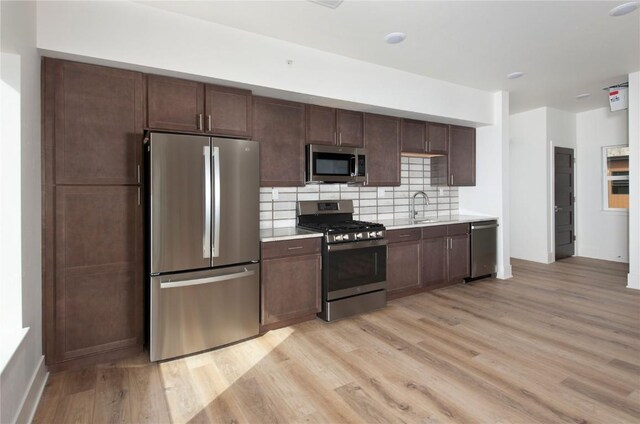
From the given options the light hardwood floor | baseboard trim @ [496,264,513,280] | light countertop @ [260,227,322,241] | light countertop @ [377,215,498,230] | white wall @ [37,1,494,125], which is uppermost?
white wall @ [37,1,494,125]

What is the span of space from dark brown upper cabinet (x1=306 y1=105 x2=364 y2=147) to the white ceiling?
1.97 feet

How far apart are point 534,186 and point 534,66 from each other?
8.75ft

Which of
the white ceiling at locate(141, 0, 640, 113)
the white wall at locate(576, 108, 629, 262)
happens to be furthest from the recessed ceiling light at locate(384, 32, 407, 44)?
the white wall at locate(576, 108, 629, 262)

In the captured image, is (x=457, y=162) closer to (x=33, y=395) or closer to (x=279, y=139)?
(x=279, y=139)

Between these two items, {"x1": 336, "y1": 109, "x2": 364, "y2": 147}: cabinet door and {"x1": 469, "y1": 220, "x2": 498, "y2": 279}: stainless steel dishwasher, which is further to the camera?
{"x1": 469, "y1": 220, "x2": 498, "y2": 279}: stainless steel dishwasher

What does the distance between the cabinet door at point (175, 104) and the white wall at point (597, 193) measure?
671cm

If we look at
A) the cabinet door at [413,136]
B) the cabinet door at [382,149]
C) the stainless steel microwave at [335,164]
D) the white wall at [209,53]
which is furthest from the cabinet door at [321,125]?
the cabinet door at [413,136]

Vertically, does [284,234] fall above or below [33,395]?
above

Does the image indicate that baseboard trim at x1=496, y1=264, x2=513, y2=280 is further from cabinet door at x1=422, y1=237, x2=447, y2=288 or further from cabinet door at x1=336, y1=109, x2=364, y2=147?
cabinet door at x1=336, y1=109, x2=364, y2=147

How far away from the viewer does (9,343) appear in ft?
5.86

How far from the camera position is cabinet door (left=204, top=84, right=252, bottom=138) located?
9.73ft

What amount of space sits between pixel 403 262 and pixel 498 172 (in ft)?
7.01

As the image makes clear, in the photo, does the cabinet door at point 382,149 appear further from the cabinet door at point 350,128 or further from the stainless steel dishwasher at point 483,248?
the stainless steel dishwasher at point 483,248

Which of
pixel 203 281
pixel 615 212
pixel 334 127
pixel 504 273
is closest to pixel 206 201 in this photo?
pixel 203 281
